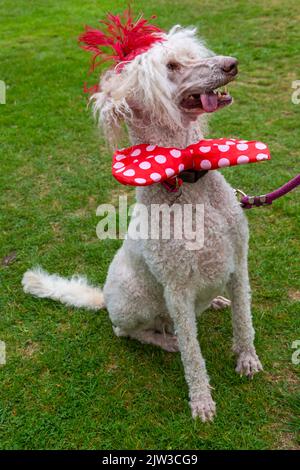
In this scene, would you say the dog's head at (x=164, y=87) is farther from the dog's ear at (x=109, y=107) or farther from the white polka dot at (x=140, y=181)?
the white polka dot at (x=140, y=181)

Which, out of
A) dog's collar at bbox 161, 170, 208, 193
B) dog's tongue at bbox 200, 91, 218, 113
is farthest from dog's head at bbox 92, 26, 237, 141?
dog's collar at bbox 161, 170, 208, 193

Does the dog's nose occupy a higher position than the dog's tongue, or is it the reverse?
the dog's nose

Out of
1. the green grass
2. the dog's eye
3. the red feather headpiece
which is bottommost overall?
the green grass

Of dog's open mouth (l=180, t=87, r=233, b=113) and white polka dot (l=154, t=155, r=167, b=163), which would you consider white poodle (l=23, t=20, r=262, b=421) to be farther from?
white polka dot (l=154, t=155, r=167, b=163)

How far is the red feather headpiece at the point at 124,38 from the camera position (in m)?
1.95

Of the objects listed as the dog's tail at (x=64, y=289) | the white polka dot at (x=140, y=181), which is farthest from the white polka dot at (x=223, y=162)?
the dog's tail at (x=64, y=289)

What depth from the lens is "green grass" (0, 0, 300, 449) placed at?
2.48 m

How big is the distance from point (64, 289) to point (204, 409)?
4.19 ft

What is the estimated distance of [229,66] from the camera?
1.85 metres

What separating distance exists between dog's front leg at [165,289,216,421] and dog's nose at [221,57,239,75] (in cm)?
101

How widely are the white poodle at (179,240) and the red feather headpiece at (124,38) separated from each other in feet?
0.15
